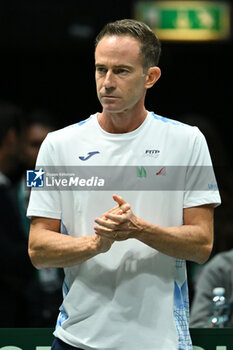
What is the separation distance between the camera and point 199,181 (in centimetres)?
269

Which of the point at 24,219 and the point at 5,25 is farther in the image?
the point at 5,25

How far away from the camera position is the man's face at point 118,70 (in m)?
2.62

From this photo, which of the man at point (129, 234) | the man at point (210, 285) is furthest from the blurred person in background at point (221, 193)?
the man at point (129, 234)

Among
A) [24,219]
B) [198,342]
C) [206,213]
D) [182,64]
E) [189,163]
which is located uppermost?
[182,64]

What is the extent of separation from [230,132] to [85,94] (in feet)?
2.89

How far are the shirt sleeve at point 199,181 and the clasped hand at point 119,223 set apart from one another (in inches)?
9.9

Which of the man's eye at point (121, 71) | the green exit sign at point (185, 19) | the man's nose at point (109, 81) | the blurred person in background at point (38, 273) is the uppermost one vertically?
the green exit sign at point (185, 19)

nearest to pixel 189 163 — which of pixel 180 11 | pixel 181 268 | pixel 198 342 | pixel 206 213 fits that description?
pixel 206 213

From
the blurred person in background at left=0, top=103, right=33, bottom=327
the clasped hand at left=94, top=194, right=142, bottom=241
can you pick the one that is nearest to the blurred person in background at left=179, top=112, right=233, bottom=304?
the blurred person in background at left=0, top=103, right=33, bottom=327

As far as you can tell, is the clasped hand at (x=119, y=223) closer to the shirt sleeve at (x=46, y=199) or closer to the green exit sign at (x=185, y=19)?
the shirt sleeve at (x=46, y=199)

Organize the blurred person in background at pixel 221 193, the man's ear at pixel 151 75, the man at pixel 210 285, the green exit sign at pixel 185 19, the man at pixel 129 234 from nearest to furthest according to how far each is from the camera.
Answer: the man at pixel 129 234, the man's ear at pixel 151 75, the man at pixel 210 285, the blurred person in background at pixel 221 193, the green exit sign at pixel 185 19

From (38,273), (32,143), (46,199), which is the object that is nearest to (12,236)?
(38,273)

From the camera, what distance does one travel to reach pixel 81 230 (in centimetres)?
269

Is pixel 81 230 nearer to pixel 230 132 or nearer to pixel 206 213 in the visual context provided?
pixel 206 213
